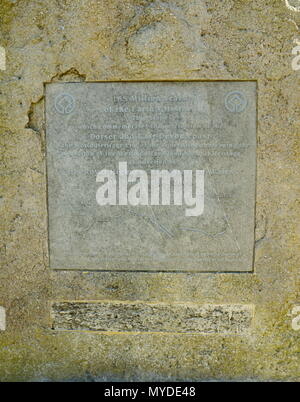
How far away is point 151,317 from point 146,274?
0.25 metres

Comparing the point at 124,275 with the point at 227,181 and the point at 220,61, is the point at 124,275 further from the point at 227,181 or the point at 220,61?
the point at 220,61

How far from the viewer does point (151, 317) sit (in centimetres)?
219

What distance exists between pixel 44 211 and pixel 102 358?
930mm

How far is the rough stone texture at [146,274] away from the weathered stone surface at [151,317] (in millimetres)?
44

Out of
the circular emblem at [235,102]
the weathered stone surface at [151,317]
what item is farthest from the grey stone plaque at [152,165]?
the weathered stone surface at [151,317]

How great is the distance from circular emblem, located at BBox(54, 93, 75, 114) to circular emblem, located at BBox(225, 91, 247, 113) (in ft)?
2.79

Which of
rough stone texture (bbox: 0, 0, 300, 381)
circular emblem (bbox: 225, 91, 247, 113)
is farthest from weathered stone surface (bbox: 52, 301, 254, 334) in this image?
circular emblem (bbox: 225, 91, 247, 113)

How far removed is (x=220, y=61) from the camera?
204 centimetres

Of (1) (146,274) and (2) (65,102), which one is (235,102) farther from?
(1) (146,274)

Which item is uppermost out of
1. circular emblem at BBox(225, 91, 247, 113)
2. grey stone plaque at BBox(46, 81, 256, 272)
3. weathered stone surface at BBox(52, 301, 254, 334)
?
circular emblem at BBox(225, 91, 247, 113)

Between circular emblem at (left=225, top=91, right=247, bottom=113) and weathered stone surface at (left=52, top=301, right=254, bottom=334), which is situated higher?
circular emblem at (left=225, top=91, right=247, bottom=113)

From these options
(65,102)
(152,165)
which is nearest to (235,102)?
(152,165)

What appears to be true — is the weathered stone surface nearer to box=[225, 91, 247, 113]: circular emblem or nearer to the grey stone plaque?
the grey stone plaque

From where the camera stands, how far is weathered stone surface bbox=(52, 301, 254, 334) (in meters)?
2.18
